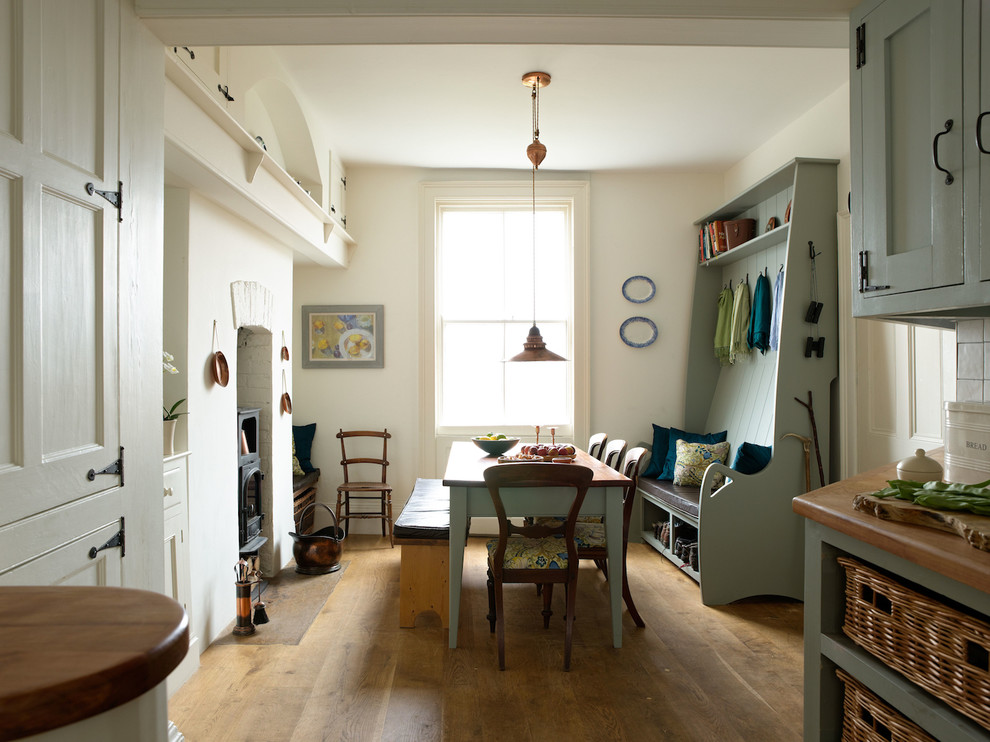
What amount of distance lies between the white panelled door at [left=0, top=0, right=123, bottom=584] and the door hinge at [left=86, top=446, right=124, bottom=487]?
0.01 meters

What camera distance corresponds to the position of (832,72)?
385cm

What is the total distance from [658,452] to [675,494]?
2.98 ft

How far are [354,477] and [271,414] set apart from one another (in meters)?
1.43

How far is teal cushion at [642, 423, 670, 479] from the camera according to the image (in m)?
5.37

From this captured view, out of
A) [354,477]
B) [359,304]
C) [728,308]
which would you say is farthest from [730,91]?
[354,477]

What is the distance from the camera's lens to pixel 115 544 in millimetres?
1858

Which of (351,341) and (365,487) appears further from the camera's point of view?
(351,341)

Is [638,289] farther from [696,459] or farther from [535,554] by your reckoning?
[535,554]

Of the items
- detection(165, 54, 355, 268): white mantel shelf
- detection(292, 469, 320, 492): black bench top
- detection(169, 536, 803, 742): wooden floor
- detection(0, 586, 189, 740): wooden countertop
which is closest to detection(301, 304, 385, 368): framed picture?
detection(292, 469, 320, 492): black bench top

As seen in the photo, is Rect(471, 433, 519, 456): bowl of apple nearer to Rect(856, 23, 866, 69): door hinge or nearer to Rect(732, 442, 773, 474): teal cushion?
Rect(732, 442, 773, 474): teal cushion

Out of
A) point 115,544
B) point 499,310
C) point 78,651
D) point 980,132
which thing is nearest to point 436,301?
point 499,310

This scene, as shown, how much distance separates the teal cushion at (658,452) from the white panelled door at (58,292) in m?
4.24

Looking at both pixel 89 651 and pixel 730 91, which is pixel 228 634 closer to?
pixel 89 651

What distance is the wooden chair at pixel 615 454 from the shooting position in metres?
4.00
